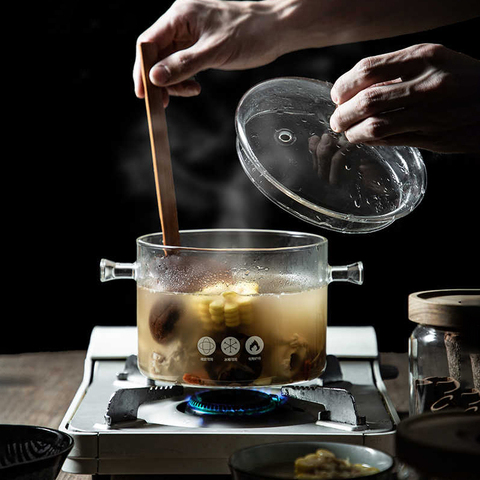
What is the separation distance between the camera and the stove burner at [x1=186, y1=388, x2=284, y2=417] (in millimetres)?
1101

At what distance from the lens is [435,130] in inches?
41.1

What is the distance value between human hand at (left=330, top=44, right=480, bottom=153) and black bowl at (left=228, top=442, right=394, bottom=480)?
43 centimetres

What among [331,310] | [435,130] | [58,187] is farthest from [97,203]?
[435,130]

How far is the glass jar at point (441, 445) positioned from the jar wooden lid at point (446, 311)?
27 centimetres

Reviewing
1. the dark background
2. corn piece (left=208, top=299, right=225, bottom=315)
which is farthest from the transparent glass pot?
the dark background

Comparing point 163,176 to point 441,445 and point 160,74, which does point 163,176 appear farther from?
point 441,445

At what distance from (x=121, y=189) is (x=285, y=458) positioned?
51.2 inches

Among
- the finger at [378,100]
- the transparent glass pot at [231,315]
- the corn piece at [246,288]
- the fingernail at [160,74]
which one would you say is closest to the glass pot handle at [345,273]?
the transparent glass pot at [231,315]

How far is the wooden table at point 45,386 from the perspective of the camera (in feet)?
4.11

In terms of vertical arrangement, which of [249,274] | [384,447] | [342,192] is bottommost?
[384,447]

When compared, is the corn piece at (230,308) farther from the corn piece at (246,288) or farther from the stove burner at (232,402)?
the stove burner at (232,402)

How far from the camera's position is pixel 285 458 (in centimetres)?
78

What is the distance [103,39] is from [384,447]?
1.29m

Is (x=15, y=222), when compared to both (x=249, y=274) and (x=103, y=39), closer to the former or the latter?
(x=103, y=39)
